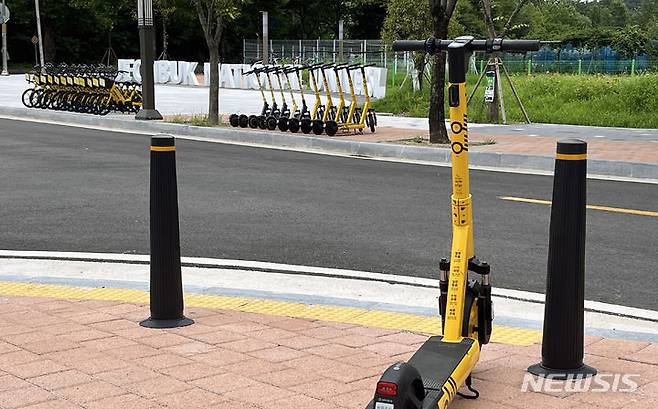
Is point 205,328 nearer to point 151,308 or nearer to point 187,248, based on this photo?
point 151,308

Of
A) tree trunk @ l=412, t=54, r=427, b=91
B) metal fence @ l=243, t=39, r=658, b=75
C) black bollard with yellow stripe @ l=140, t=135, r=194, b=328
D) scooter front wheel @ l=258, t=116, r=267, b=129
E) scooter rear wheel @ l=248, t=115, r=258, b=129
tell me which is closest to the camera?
black bollard with yellow stripe @ l=140, t=135, r=194, b=328

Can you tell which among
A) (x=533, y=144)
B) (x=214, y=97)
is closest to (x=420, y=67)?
(x=214, y=97)

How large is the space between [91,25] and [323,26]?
63.0 feet

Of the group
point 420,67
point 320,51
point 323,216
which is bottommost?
point 323,216

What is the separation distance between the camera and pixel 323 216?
937cm

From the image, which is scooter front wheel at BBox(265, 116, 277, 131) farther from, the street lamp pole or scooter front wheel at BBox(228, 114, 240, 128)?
the street lamp pole

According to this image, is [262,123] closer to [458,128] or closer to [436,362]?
[458,128]

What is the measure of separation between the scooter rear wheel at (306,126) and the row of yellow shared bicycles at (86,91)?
21.9ft

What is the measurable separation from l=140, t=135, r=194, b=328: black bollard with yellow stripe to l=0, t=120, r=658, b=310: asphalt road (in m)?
2.14

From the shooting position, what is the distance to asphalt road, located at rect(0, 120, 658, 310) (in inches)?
292

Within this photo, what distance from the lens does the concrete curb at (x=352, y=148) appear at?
13.3 metres

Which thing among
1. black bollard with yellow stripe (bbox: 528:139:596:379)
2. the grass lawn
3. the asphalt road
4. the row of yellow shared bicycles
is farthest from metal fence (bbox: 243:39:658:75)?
black bollard with yellow stripe (bbox: 528:139:596:379)

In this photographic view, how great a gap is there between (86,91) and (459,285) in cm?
2094

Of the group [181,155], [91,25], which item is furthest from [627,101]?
[91,25]
